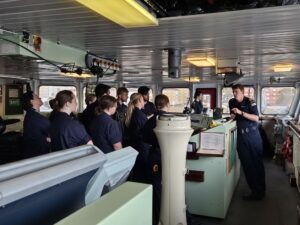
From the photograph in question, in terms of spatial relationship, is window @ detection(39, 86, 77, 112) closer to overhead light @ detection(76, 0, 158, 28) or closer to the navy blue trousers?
the navy blue trousers

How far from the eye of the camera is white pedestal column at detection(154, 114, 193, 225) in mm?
2539

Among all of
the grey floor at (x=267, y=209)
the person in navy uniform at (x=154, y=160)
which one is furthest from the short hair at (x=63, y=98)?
the grey floor at (x=267, y=209)

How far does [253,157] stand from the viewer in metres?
4.40

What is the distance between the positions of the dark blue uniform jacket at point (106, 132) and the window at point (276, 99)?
7502 millimetres

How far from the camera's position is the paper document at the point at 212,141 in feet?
11.8

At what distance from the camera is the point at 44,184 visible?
85cm

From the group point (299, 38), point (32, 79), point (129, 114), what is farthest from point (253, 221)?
point (32, 79)

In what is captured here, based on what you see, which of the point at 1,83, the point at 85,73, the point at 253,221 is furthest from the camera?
the point at 1,83

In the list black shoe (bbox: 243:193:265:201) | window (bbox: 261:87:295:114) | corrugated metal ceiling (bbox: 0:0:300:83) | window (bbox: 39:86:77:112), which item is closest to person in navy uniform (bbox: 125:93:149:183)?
corrugated metal ceiling (bbox: 0:0:300:83)

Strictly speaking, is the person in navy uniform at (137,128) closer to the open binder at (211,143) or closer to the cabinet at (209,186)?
the cabinet at (209,186)

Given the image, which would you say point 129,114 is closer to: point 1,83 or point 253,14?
point 253,14

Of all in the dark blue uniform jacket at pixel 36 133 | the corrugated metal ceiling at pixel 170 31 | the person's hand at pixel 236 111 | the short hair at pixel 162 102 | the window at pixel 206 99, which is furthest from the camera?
the window at pixel 206 99

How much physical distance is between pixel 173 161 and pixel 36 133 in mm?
1672

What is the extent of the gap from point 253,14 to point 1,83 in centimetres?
688
